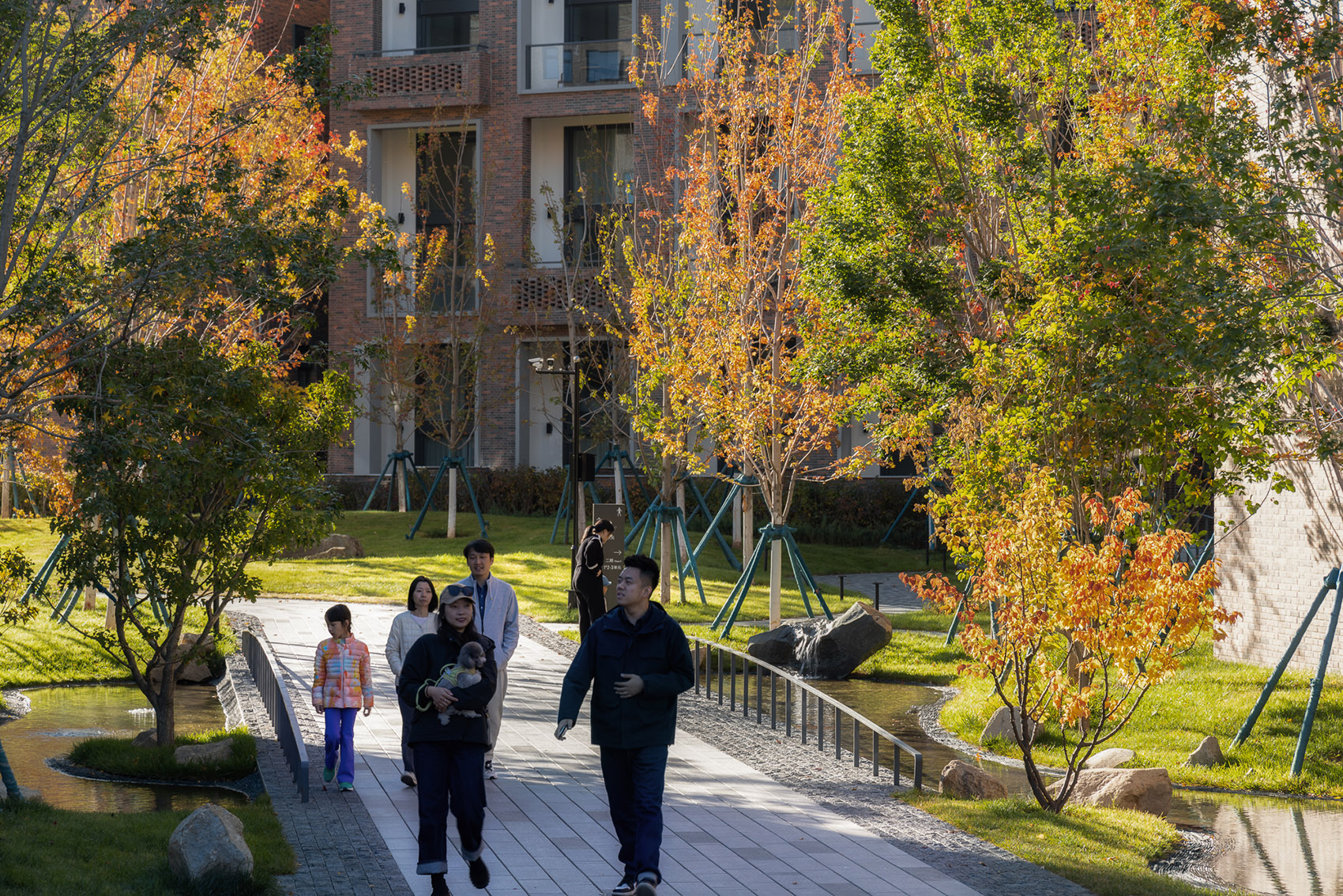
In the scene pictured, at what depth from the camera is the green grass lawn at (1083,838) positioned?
7.62 meters

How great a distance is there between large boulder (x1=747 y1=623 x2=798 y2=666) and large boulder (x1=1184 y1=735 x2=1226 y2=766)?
625 cm

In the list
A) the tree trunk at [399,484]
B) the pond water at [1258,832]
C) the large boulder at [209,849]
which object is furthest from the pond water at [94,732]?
the tree trunk at [399,484]

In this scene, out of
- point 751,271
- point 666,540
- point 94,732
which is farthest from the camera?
point 666,540

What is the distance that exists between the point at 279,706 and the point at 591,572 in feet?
10.6

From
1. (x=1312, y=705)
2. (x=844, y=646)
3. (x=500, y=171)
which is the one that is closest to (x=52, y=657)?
(x=844, y=646)

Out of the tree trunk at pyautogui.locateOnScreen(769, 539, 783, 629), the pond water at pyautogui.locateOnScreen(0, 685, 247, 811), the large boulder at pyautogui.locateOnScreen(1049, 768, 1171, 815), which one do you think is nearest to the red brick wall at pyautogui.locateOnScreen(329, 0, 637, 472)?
the tree trunk at pyautogui.locateOnScreen(769, 539, 783, 629)

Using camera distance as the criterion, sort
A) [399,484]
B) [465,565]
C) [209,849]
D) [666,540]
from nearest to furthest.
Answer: [209,849] < [666,540] < [465,565] < [399,484]

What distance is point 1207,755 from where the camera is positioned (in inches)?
492

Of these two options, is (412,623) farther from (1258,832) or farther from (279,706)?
(1258,832)

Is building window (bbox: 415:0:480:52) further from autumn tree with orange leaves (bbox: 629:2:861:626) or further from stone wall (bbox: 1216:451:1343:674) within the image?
stone wall (bbox: 1216:451:1343:674)

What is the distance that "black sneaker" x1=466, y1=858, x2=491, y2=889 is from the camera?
6.69 meters

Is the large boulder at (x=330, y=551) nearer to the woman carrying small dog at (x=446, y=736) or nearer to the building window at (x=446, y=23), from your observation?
the building window at (x=446, y=23)

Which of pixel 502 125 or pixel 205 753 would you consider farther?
pixel 502 125

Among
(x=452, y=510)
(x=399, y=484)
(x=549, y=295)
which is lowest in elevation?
(x=452, y=510)
